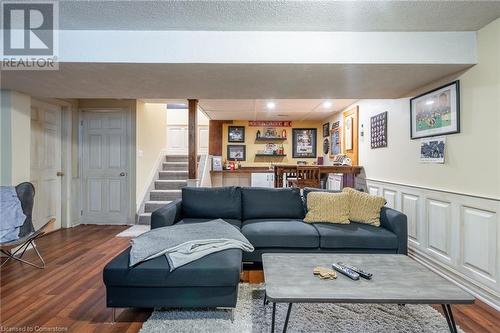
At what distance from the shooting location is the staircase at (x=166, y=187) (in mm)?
5152

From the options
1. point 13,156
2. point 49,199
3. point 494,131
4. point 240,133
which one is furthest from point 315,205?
point 240,133

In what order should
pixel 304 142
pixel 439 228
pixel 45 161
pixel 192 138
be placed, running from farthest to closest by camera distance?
pixel 304 142
pixel 192 138
pixel 45 161
pixel 439 228

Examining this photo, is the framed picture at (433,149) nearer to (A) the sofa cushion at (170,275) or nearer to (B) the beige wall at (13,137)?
(A) the sofa cushion at (170,275)

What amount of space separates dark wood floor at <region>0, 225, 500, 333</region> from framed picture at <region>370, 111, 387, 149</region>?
230 cm

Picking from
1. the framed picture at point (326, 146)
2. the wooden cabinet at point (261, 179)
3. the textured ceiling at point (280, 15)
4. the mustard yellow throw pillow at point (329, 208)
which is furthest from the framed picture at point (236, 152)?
the textured ceiling at point (280, 15)

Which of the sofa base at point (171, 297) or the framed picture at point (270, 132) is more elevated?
the framed picture at point (270, 132)

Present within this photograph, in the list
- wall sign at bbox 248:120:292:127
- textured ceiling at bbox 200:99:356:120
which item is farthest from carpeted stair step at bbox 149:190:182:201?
wall sign at bbox 248:120:292:127

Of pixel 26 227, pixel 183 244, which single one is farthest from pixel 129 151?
pixel 183 244

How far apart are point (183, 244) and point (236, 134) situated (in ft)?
18.0

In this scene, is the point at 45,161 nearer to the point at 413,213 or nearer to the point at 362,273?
the point at 362,273

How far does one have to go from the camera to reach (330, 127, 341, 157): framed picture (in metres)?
5.95

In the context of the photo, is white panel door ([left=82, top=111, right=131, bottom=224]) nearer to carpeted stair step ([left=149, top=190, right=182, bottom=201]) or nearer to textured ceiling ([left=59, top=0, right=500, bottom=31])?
carpeted stair step ([left=149, top=190, right=182, bottom=201])

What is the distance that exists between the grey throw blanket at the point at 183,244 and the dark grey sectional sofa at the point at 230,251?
48mm

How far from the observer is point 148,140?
217 inches
